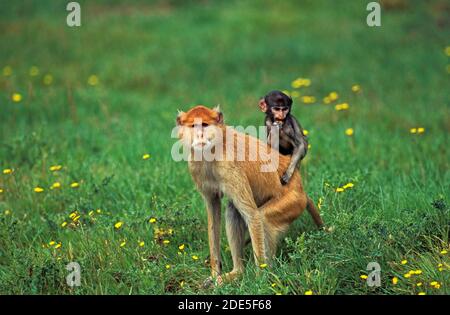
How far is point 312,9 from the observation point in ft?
49.1

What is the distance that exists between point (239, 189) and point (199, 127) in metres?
0.60

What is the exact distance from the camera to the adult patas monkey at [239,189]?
15.6ft

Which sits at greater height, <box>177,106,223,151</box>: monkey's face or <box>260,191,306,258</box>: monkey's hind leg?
<box>177,106,223,151</box>: monkey's face

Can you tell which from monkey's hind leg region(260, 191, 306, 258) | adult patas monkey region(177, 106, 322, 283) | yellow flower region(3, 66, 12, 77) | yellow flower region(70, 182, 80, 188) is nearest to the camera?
adult patas monkey region(177, 106, 322, 283)

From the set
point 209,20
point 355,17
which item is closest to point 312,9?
point 355,17

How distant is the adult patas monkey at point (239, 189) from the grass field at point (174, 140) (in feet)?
0.67

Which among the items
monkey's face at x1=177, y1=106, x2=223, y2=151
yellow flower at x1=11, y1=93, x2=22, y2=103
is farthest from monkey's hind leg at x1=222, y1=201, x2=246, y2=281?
yellow flower at x1=11, y1=93, x2=22, y2=103

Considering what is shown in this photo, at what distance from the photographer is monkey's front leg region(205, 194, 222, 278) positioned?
5156 millimetres

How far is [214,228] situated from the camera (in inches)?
205

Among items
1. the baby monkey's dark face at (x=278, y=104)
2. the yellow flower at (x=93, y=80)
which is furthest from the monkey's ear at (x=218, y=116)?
the yellow flower at (x=93, y=80)

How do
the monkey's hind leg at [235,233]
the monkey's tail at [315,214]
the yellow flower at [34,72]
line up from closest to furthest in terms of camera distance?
1. the monkey's hind leg at [235,233]
2. the monkey's tail at [315,214]
3. the yellow flower at [34,72]

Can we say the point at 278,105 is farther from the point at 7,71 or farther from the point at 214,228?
the point at 7,71

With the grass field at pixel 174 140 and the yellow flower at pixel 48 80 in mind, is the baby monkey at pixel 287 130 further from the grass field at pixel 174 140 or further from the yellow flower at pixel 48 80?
the yellow flower at pixel 48 80

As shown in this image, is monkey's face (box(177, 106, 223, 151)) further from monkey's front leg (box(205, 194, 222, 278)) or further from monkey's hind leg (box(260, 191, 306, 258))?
monkey's hind leg (box(260, 191, 306, 258))
